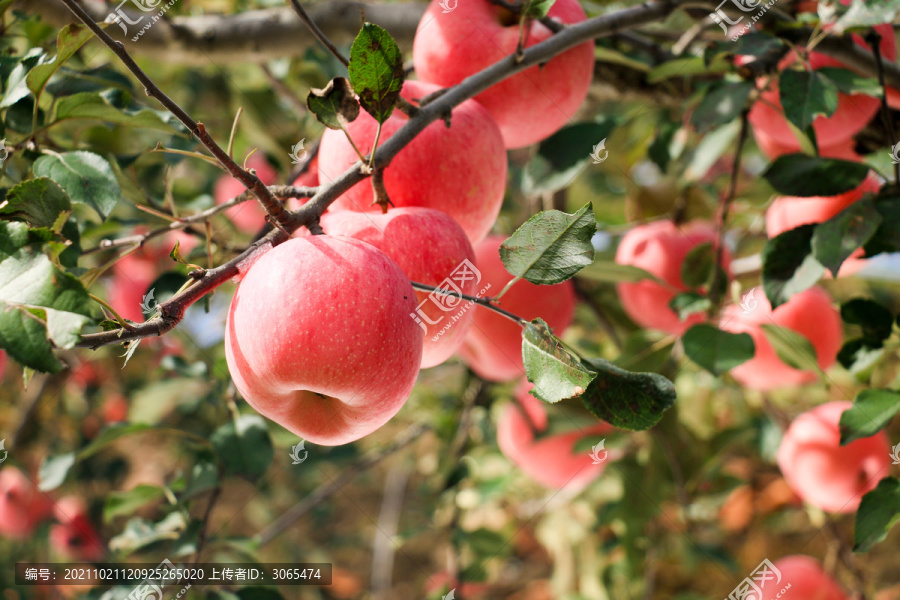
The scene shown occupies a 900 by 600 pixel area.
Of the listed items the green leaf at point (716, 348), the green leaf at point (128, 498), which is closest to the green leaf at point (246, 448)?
the green leaf at point (128, 498)

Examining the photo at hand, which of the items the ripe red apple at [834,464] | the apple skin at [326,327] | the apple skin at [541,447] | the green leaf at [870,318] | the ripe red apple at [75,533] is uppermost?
the apple skin at [326,327]

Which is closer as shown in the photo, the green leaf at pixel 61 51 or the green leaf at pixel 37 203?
the green leaf at pixel 37 203

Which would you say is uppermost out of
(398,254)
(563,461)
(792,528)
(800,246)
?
(398,254)

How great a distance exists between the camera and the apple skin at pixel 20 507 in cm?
156

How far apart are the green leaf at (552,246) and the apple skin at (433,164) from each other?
0.41ft

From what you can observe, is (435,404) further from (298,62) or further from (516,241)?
(516,241)

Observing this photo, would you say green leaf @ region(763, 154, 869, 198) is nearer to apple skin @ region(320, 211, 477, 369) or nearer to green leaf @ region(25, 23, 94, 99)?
apple skin @ region(320, 211, 477, 369)

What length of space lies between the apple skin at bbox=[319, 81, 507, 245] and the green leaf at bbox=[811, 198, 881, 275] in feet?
1.24

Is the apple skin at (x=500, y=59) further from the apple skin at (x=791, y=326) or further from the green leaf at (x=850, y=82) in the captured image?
the apple skin at (x=791, y=326)

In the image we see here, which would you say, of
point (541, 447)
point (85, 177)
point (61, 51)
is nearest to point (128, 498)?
point (85, 177)

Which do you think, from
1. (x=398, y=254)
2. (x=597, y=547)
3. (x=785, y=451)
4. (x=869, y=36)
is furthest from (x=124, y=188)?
(x=597, y=547)

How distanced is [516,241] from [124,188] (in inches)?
23.0

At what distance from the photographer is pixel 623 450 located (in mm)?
1330

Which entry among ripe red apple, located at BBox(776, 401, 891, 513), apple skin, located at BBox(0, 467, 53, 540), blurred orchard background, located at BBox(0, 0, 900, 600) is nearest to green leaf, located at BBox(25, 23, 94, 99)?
blurred orchard background, located at BBox(0, 0, 900, 600)
